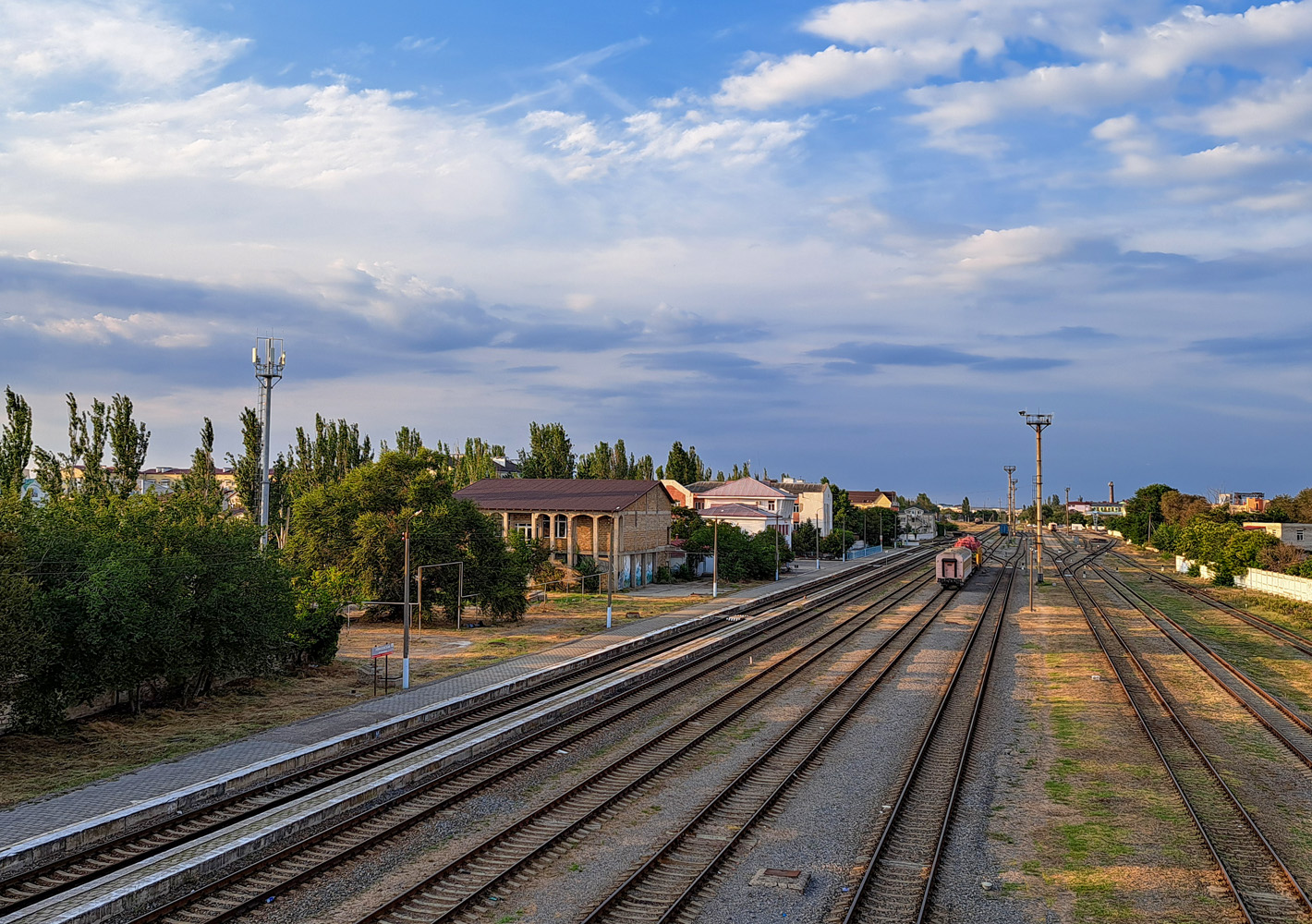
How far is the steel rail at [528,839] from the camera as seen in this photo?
1171 centimetres

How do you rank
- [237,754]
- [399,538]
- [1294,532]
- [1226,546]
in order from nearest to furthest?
[237,754] < [399,538] < [1226,546] < [1294,532]

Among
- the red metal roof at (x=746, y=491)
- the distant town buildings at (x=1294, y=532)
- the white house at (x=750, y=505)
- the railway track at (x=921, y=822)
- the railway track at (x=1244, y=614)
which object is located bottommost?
the railway track at (x=1244, y=614)

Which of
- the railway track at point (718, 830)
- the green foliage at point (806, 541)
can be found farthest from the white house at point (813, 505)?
the railway track at point (718, 830)

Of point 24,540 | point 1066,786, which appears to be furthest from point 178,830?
point 1066,786

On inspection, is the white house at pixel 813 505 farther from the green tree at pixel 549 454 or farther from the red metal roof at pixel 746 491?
the green tree at pixel 549 454

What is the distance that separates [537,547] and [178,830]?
39558 mm

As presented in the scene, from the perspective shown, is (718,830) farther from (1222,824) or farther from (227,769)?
(227,769)

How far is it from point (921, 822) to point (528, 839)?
658 centimetres

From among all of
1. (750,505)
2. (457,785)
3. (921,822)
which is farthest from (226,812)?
(750,505)

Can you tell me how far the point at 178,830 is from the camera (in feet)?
47.1

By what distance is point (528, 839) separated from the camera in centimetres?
1423

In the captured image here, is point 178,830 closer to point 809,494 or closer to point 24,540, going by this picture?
point 24,540

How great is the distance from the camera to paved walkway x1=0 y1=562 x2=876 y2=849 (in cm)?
1462

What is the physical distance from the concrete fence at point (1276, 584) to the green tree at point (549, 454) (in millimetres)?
58482
